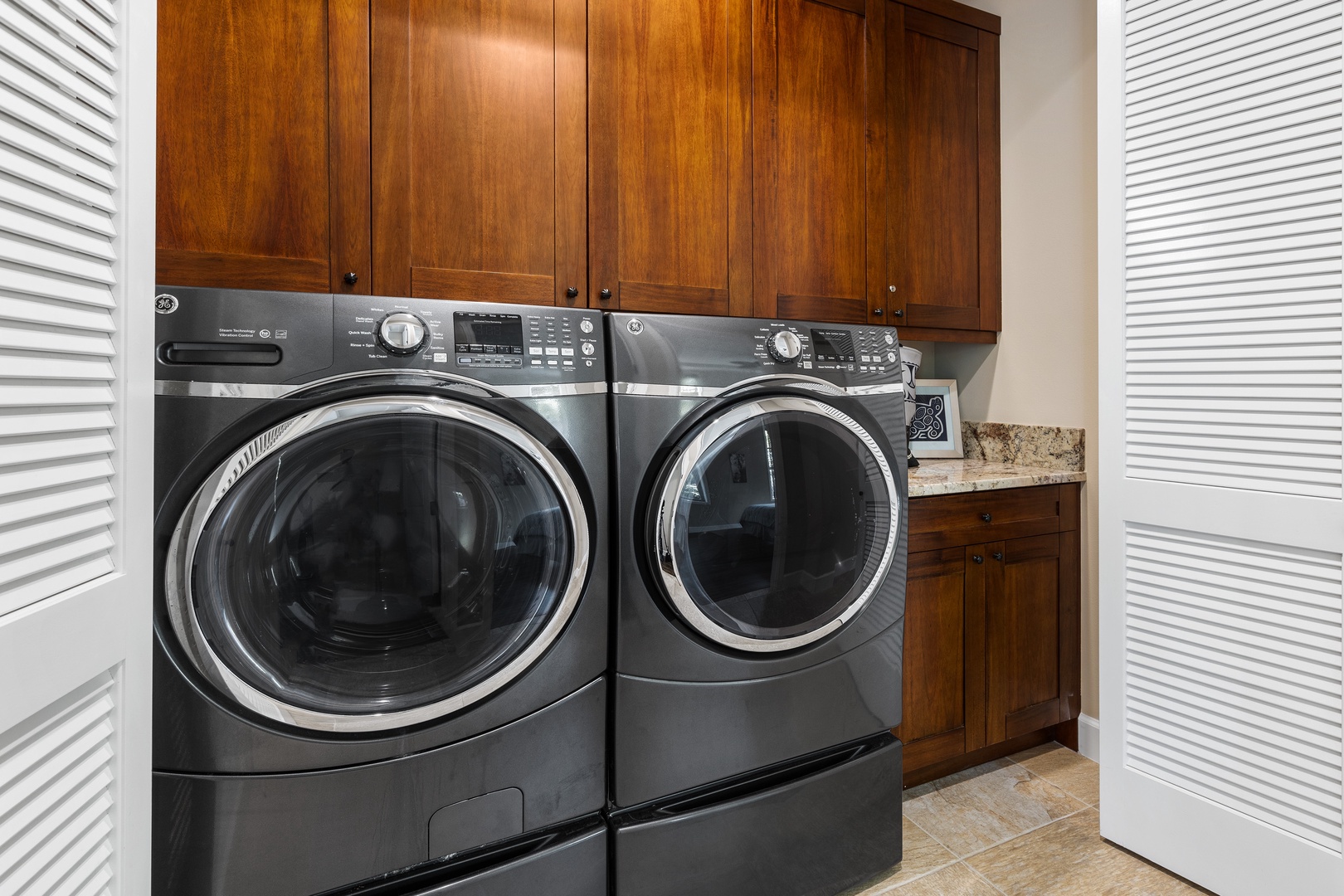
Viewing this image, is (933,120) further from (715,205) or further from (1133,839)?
(1133,839)

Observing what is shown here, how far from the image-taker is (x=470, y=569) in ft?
3.80

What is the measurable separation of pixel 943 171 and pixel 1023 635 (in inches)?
59.4

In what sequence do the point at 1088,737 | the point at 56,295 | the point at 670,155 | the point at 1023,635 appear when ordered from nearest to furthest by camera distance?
the point at 56,295, the point at 670,155, the point at 1023,635, the point at 1088,737

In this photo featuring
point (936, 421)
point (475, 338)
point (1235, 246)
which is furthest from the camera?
point (936, 421)

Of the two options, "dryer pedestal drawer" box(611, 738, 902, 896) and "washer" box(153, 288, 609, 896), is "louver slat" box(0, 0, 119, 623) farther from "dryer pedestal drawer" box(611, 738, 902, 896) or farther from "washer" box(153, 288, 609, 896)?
"dryer pedestal drawer" box(611, 738, 902, 896)

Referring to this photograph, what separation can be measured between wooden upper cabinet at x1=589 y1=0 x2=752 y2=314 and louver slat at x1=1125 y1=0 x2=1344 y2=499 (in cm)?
93

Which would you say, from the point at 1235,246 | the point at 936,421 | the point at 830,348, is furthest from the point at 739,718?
the point at 936,421

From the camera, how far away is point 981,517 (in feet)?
6.49

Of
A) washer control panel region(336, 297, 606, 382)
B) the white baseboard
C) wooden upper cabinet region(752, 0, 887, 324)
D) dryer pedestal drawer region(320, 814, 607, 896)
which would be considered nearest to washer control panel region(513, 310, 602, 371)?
washer control panel region(336, 297, 606, 382)

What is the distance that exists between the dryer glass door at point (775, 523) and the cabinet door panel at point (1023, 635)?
0.71m

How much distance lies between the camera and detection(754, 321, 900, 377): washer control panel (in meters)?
1.43

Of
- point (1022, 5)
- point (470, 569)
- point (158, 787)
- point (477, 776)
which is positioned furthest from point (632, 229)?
point (1022, 5)

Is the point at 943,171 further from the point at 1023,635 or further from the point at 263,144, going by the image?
the point at 263,144

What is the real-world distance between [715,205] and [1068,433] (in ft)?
4.56
